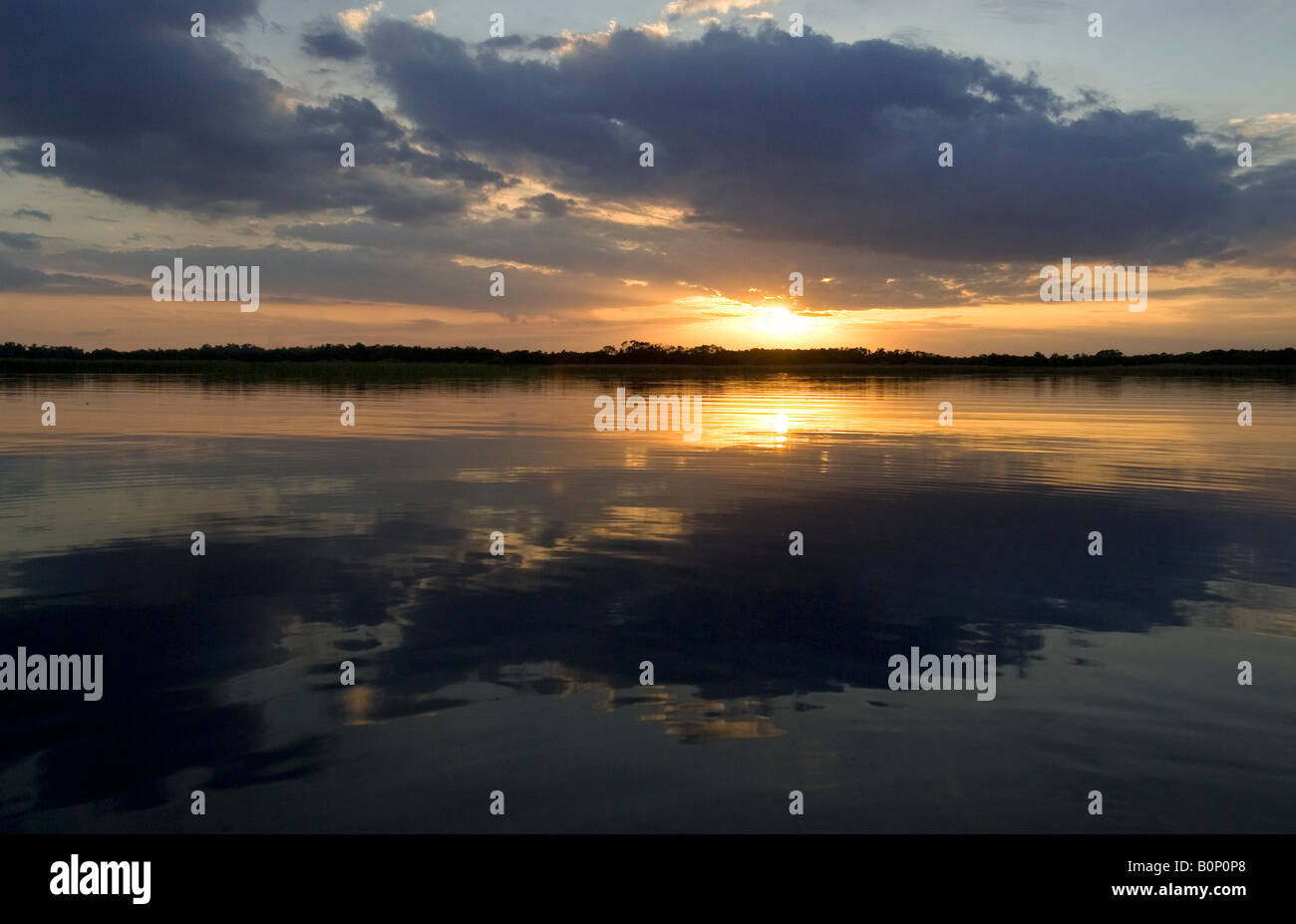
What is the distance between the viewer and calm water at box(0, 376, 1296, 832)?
770cm

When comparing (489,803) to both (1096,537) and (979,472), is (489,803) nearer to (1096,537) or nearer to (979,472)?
(1096,537)

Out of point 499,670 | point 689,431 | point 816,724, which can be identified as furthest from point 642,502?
point 689,431

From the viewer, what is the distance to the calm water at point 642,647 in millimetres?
7703

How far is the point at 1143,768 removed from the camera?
8172 mm

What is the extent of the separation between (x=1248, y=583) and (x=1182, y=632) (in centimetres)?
335

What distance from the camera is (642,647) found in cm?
1112
